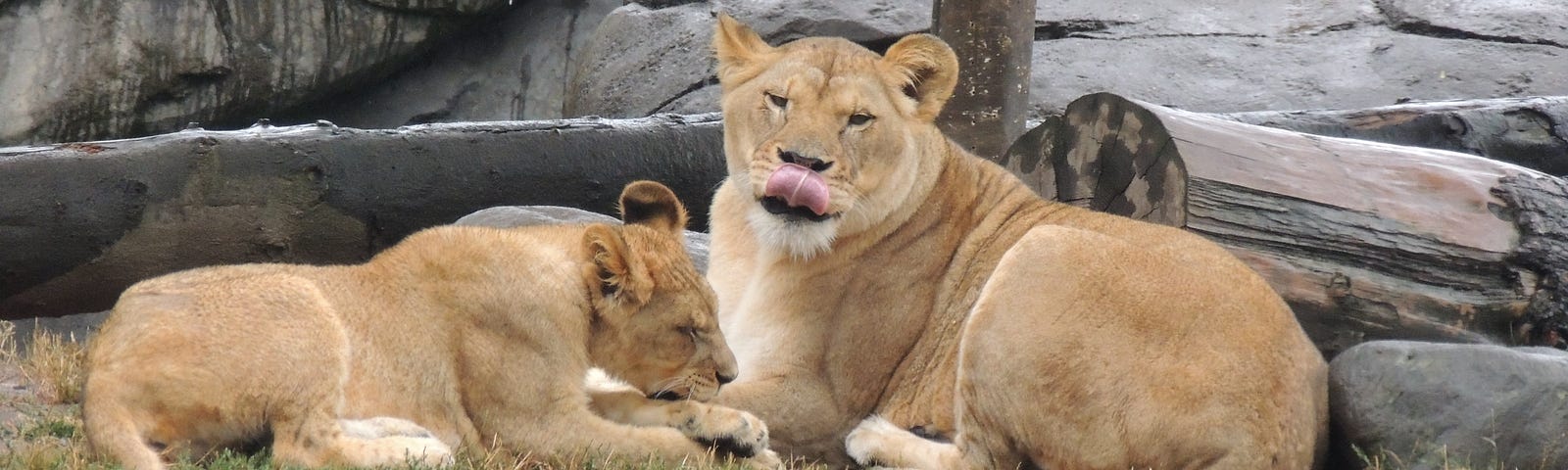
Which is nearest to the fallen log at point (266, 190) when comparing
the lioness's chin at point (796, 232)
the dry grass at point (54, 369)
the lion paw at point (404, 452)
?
the dry grass at point (54, 369)

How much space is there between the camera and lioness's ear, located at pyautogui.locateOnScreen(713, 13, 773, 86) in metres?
6.71

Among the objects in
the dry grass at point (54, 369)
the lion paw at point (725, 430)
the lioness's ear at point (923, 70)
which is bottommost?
the dry grass at point (54, 369)

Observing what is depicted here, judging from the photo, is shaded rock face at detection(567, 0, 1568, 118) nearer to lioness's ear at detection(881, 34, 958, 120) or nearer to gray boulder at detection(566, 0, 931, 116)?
gray boulder at detection(566, 0, 931, 116)

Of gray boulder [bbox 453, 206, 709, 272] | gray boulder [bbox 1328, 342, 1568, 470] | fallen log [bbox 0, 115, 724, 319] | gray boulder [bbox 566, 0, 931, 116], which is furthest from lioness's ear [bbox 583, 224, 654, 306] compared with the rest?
gray boulder [bbox 566, 0, 931, 116]

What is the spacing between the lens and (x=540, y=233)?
5.99 m

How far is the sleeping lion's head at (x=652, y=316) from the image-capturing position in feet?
18.7

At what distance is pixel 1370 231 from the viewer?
22.1 ft

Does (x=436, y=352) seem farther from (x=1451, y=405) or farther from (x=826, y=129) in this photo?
(x=1451, y=405)

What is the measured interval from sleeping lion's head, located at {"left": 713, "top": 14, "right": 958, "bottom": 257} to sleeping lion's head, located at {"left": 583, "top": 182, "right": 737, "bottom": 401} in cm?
53

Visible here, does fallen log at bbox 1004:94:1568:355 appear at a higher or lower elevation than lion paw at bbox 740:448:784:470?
higher

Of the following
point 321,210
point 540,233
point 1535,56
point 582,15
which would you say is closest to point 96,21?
point 582,15

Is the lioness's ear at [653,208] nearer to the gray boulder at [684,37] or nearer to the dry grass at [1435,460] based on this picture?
the dry grass at [1435,460]

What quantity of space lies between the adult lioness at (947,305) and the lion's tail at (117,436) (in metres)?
2.15

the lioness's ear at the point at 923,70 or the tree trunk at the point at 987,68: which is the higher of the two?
the lioness's ear at the point at 923,70
